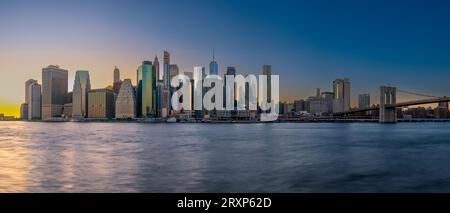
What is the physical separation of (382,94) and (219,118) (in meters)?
93.3
